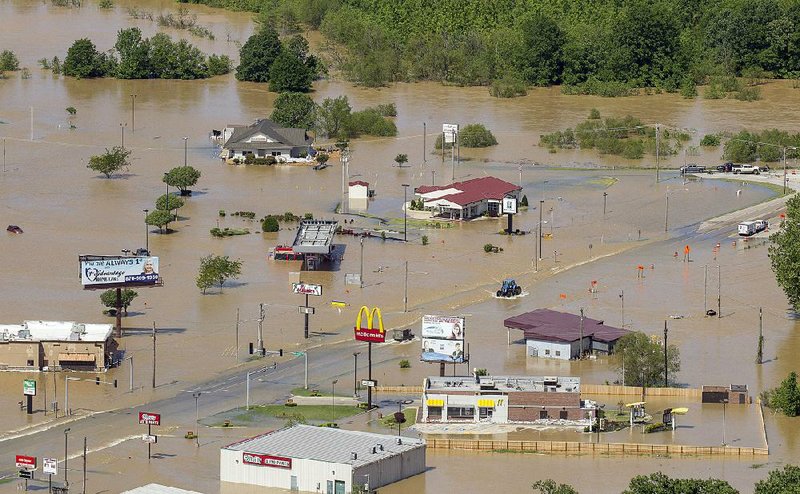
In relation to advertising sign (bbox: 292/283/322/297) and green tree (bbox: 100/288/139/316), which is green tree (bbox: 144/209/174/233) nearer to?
green tree (bbox: 100/288/139/316)

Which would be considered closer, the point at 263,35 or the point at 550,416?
the point at 550,416

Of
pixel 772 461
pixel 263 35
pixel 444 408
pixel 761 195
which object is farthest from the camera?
pixel 263 35

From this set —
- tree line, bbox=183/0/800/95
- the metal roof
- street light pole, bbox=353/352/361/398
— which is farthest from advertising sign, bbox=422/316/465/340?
tree line, bbox=183/0/800/95

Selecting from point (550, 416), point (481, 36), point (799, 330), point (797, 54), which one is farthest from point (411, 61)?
point (550, 416)

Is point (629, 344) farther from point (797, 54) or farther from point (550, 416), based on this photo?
point (797, 54)

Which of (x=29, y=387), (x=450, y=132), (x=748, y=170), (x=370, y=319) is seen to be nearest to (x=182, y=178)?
(x=450, y=132)

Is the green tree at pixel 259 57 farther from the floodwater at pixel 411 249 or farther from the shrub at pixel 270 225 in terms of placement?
the shrub at pixel 270 225
